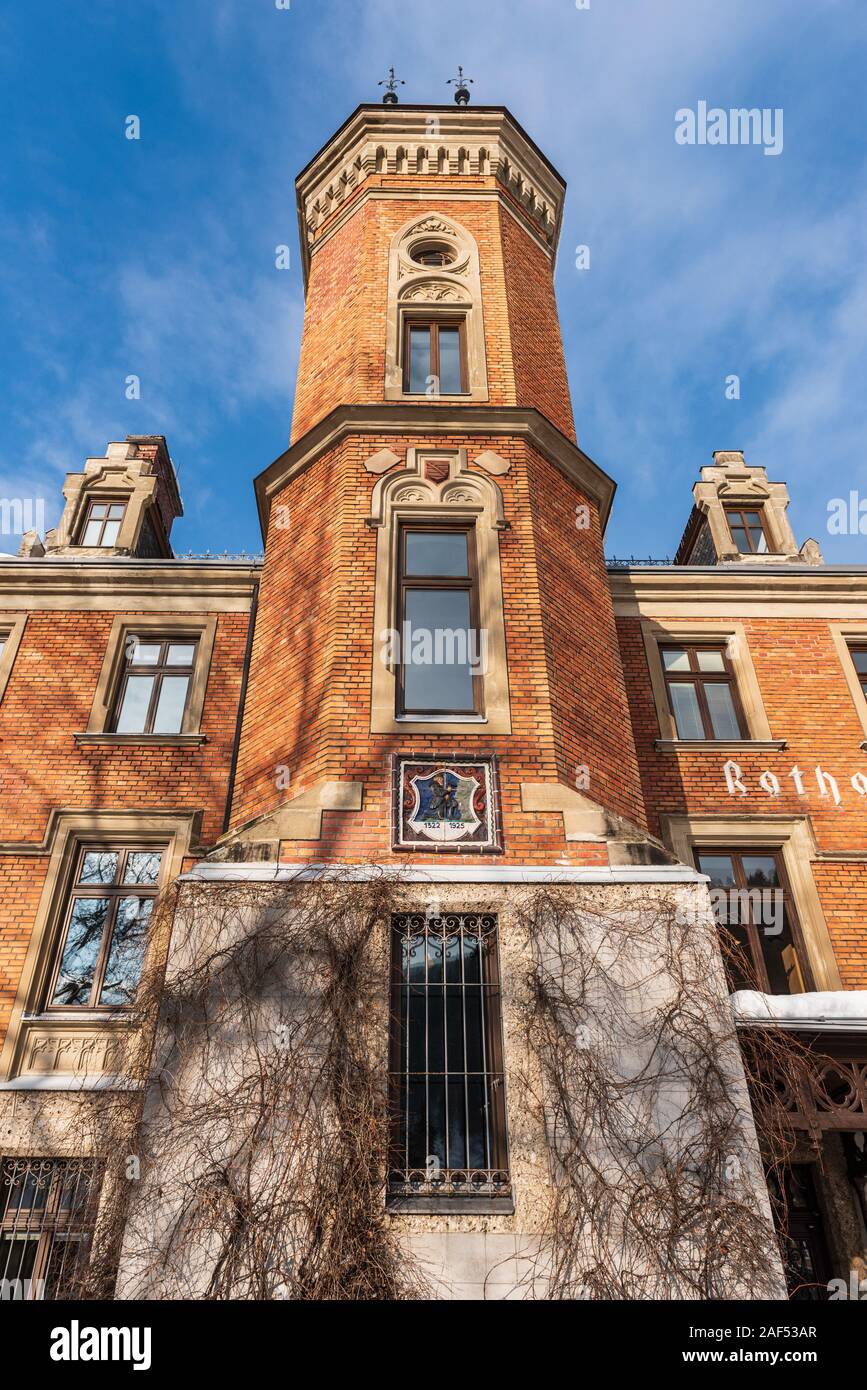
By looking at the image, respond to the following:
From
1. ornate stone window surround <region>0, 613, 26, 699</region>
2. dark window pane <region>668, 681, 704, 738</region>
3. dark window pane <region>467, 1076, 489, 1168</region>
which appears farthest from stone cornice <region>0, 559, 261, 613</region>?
dark window pane <region>467, 1076, 489, 1168</region>

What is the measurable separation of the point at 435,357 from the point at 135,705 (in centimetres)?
605

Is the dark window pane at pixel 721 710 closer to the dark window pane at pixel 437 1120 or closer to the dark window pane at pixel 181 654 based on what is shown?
the dark window pane at pixel 181 654

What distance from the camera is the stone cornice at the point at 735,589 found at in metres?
14.4

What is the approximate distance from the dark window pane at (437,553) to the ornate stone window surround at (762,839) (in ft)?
13.7

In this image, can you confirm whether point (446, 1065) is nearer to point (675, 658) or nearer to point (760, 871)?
point (760, 871)

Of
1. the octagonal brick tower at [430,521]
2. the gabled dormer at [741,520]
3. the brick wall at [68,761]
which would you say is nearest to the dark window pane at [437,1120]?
the octagonal brick tower at [430,521]

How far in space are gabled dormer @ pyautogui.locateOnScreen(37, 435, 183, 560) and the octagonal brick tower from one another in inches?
185

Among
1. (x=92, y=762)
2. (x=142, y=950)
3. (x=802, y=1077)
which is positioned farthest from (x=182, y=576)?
(x=802, y=1077)

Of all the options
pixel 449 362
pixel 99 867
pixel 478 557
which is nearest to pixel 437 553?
pixel 478 557

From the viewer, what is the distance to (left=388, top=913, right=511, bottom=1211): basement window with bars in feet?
23.4

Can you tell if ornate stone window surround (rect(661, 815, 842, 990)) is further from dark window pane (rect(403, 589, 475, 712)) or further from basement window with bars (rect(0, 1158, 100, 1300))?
basement window with bars (rect(0, 1158, 100, 1300))

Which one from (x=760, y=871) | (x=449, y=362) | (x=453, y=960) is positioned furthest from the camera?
(x=449, y=362)

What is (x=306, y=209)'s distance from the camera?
1598cm

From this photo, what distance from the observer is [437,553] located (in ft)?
35.3
